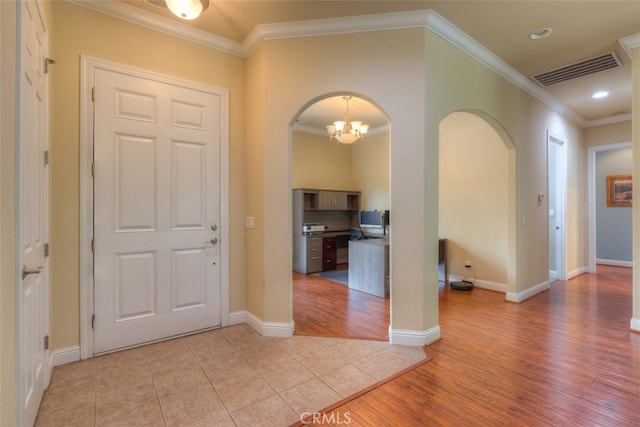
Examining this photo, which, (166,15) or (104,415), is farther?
(166,15)

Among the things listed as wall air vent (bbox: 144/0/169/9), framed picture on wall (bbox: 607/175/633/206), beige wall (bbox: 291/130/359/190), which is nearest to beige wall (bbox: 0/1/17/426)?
wall air vent (bbox: 144/0/169/9)

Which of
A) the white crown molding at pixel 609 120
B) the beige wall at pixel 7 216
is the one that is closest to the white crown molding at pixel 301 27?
the beige wall at pixel 7 216

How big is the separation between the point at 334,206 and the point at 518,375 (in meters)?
4.73

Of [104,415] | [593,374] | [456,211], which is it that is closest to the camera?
[104,415]

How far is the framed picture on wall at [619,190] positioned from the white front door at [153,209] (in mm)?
7972

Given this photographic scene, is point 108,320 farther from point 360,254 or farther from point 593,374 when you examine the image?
point 593,374

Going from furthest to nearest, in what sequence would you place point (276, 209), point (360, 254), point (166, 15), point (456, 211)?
point (456, 211)
point (360, 254)
point (276, 209)
point (166, 15)

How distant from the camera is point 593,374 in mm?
2211

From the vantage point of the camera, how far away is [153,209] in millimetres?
2672

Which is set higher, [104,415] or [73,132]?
[73,132]

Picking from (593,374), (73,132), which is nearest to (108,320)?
(73,132)

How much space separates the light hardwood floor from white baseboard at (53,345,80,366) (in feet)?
6.70

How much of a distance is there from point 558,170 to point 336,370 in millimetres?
5287

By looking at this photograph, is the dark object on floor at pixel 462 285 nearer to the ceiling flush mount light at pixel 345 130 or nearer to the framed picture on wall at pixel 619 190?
the ceiling flush mount light at pixel 345 130
